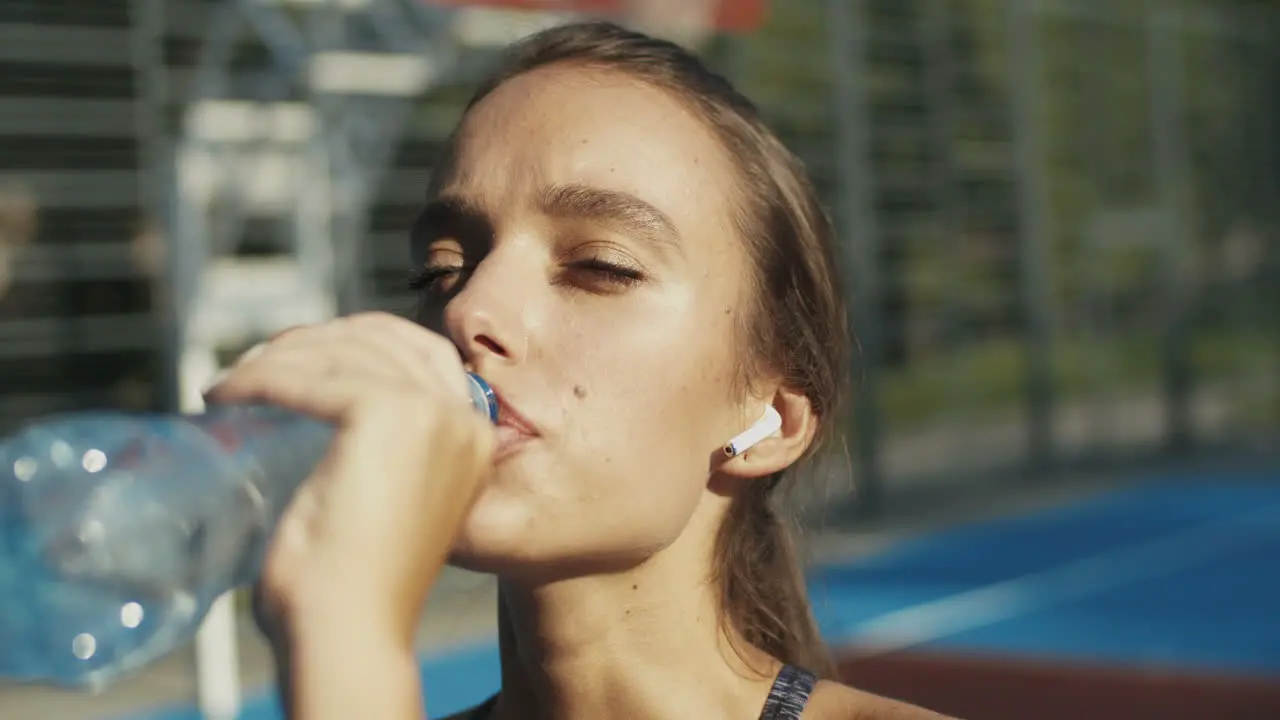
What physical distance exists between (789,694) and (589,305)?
0.50 meters

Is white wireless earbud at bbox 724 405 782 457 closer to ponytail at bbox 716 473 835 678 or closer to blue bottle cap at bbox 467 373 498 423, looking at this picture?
ponytail at bbox 716 473 835 678

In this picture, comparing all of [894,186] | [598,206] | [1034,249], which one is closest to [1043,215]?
[1034,249]

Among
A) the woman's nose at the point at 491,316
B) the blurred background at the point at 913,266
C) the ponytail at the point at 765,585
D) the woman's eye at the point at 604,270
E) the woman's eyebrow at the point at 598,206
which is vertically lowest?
the ponytail at the point at 765,585

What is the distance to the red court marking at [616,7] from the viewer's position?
320 inches

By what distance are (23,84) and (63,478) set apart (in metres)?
6.57

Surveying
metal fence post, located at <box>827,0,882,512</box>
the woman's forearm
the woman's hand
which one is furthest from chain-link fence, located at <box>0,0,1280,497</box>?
the woman's forearm

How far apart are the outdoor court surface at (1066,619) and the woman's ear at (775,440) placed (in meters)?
2.40

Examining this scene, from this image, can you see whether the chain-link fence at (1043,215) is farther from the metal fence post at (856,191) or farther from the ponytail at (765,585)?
the ponytail at (765,585)

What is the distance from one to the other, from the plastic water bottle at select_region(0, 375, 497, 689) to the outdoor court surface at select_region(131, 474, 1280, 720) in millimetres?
3025

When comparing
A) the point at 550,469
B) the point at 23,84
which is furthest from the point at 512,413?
the point at 23,84

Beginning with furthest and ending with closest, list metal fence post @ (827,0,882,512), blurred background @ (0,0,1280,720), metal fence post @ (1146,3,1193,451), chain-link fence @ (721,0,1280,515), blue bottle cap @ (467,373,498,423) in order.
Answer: metal fence post @ (1146,3,1193,451)
chain-link fence @ (721,0,1280,515)
metal fence post @ (827,0,882,512)
blurred background @ (0,0,1280,720)
blue bottle cap @ (467,373,498,423)

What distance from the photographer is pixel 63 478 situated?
133 cm

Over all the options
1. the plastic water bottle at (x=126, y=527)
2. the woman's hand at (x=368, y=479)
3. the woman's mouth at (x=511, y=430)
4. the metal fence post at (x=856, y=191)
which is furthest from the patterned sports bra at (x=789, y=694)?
the metal fence post at (x=856, y=191)

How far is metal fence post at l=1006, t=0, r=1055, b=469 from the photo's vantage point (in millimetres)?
13992
